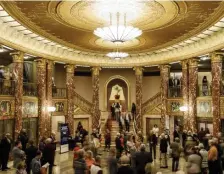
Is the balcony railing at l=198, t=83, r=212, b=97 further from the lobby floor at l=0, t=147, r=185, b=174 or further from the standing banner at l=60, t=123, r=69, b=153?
the standing banner at l=60, t=123, r=69, b=153

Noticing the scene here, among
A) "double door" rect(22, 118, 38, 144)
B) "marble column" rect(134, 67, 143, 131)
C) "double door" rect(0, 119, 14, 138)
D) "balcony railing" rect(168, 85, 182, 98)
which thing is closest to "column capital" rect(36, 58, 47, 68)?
"double door" rect(22, 118, 38, 144)

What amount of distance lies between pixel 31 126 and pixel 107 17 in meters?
10.3

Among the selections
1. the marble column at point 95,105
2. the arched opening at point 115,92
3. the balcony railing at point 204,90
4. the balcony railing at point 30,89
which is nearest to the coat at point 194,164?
the balcony railing at point 204,90

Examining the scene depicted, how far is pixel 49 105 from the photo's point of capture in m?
21.0

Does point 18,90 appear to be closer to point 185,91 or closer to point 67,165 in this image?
point 67,165

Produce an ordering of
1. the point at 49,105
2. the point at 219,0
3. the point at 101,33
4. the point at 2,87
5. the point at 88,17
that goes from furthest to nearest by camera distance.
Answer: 1. the point at 49,105
2. the point at 2,87
3. the point at 88,17
4. the point at 101,33
5. the point at 219,0

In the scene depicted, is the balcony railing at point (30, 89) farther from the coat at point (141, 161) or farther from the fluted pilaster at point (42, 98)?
the coat at point (141, 161)

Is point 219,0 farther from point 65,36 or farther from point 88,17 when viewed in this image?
point 65,36

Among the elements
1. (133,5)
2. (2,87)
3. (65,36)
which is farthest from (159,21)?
(2,87)

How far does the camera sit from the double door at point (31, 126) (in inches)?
773

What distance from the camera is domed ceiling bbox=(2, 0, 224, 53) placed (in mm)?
12156

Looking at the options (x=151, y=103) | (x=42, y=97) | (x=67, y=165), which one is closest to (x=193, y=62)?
(x=151, y=103)

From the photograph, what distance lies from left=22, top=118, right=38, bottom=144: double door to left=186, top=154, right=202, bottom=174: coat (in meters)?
13.2

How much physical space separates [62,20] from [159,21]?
492 cm
